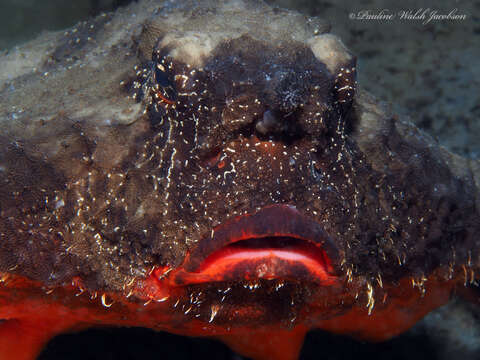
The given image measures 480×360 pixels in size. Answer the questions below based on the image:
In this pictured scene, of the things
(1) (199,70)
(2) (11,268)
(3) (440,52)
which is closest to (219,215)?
(1) (199,70)

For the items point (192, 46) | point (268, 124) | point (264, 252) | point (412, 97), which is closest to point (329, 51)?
point (268, 124)

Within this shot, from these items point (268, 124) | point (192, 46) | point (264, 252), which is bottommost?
point (264, 252)

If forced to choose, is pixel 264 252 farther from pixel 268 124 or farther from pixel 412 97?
pixel 412 97

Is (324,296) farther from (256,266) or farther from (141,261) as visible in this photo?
(141,261)

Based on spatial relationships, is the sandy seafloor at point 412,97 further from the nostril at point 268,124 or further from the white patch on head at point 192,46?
the white patch on head at point 192,46

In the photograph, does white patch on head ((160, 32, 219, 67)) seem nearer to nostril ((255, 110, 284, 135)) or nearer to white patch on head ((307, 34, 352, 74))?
nostril ((255, 110, 284, 135))

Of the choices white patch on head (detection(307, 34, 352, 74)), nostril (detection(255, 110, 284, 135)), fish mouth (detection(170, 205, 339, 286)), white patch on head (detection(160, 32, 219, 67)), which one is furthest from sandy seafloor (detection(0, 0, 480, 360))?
white patch on head (detection(160, 32, 219, 67))
